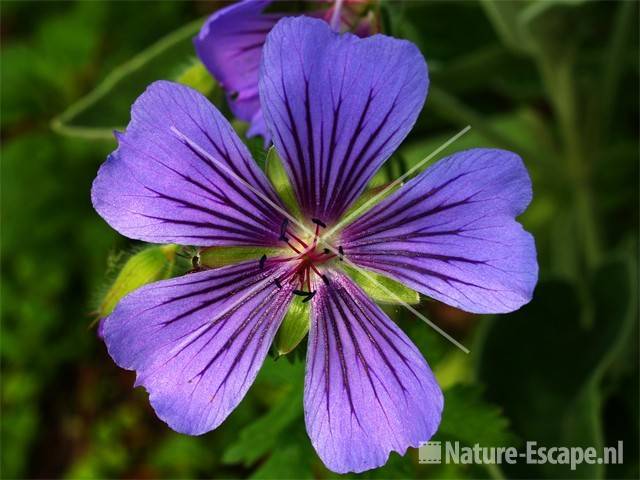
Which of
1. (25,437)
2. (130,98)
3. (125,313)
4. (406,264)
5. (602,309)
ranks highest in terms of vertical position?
(130,98)

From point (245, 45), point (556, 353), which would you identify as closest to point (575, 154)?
point (556, 353)

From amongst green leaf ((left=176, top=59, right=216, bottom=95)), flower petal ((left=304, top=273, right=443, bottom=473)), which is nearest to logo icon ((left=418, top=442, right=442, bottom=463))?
flower petal ((left=304, top=273, right=443, bottom=473))

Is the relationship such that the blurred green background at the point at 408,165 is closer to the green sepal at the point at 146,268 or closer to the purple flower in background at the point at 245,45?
the purple flower in background at the point at 245,45

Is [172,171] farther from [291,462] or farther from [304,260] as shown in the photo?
[291,462]

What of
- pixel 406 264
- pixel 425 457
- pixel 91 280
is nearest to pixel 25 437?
pixel 91 280

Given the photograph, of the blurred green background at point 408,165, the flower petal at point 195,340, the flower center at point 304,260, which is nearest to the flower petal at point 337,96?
the flower center at point 304,260

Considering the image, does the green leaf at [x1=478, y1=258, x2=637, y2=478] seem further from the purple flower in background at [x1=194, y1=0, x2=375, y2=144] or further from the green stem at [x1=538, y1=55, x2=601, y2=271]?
the purple flower in background at [x1=194, y1=0, x2=375, y2=144]

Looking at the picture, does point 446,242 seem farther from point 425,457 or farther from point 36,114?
point 36,114
